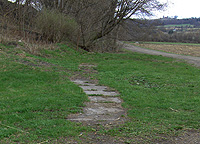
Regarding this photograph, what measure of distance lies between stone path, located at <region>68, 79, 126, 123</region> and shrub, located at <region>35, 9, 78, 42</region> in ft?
34.8

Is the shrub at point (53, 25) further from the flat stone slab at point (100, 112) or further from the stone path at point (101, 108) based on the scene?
the flat stone slab at point (100, 112)

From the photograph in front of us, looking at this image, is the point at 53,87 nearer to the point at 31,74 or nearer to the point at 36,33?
the point at 31,74

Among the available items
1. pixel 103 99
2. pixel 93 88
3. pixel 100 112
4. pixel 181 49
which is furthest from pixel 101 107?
pixel 181 49

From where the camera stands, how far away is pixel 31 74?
9.23 meters

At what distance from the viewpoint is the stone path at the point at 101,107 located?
528 centimetres

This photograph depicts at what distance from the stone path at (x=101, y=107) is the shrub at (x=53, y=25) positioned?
10608mm

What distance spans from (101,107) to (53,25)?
1312 cm

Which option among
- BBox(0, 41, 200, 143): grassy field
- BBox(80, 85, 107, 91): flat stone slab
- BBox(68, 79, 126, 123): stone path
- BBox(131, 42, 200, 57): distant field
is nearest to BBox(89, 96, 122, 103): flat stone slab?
BBox(68, 79, 126, 123): stone path

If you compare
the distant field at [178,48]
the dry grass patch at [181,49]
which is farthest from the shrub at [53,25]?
the dry grass patch at [181,49]

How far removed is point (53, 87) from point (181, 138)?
15.1 feet

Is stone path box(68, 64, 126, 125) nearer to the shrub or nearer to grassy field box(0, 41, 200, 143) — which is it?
grassy field box(0, 41, 200, 143)

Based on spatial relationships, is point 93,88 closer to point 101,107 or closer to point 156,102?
point 101,107

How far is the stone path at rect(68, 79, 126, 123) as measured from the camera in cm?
528

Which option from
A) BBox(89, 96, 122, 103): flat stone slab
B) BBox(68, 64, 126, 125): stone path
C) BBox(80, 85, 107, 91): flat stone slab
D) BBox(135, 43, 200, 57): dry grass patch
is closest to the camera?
BBox(68, 64, 126, 125): stone path
